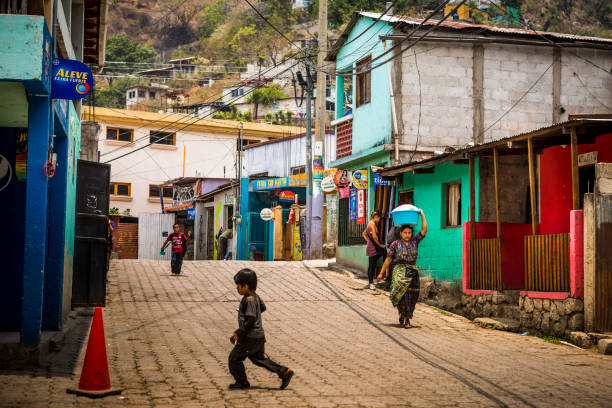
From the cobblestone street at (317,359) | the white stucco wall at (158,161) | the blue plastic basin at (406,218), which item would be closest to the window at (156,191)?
the white stucco wall at (158,161)

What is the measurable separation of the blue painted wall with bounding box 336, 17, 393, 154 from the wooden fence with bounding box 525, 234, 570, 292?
6926 millimetres

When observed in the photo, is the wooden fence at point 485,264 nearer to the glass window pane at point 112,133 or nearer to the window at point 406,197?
the window at point 406,197

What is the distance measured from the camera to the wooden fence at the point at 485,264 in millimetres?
14781

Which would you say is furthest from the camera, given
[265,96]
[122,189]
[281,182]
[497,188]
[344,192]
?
[265,96]

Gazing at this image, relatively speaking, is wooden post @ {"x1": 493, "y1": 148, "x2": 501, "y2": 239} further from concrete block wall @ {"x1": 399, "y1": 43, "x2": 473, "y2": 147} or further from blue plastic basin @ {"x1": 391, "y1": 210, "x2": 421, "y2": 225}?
concrete block wall @ {"x1": 399, "y1": 43, "x2": 473, "y2": 147}

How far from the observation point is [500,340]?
12.6 metres

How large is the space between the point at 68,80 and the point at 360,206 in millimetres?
12716

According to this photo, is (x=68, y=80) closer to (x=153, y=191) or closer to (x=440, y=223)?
(x=440, y=223)

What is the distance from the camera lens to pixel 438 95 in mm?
20062

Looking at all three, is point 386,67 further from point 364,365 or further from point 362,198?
point 364,365

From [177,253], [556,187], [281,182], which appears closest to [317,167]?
[177,253]

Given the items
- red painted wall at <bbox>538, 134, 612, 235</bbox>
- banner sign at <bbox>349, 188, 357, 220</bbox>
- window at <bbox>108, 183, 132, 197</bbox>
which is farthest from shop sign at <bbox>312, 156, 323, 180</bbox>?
window at <bbox>108, 183, 132, 197</bbox>

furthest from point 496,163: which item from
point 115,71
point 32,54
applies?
point 115,71

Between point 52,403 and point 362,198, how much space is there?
14.9 m
